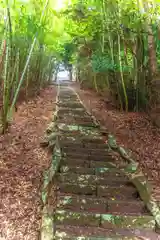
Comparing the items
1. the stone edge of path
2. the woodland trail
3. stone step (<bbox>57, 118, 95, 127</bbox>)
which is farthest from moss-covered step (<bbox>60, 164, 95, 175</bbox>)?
stone step (<bbox>57, 118, 95, 127</bbox>)

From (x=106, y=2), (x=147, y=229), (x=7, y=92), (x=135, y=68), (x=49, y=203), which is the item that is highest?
(x=106, y=2)

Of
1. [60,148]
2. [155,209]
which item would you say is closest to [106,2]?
[60,148]

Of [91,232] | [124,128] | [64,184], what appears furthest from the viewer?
[124,128]

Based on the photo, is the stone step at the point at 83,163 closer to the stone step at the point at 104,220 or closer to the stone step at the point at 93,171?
the stone step at the point at 93,171

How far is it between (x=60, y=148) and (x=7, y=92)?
1896 millimetres

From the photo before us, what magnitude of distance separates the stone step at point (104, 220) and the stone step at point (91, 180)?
853 millimetres

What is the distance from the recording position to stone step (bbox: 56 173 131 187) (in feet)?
16.9

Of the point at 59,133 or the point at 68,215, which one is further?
the point at 59,133

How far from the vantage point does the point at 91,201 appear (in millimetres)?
4648

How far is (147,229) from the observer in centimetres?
424

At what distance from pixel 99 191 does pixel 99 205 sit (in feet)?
1.37

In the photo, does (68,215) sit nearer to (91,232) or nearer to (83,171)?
(91,232)

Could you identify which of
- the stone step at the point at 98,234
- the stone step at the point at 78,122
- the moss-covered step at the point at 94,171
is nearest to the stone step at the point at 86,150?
A: the moss-covered step at the point at 94,171

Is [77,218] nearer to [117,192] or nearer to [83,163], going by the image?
[117,192]
